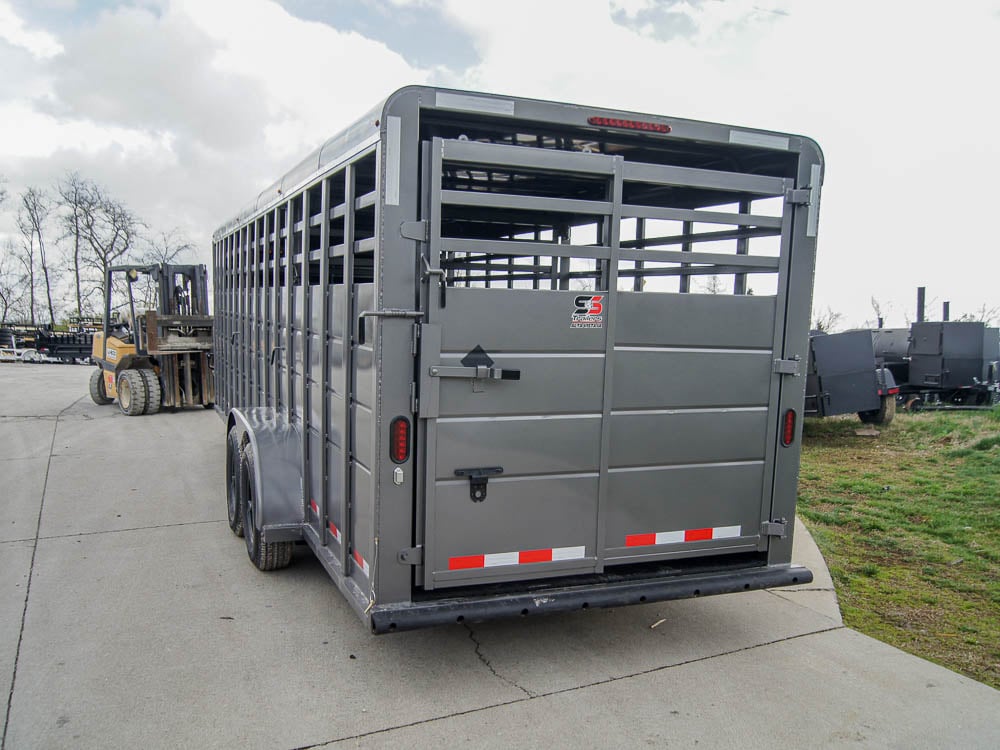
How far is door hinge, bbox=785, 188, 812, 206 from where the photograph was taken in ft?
13.2

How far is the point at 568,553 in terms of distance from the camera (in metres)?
3.81

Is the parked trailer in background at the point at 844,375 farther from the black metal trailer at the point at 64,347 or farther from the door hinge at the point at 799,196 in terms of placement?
the black metal trailer at the point at 64,347

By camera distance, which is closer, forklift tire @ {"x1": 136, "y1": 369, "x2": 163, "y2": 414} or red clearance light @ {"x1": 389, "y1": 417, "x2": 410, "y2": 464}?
red clearance light @ {"x1": 389, "y1": 417, "x2": 410, "y2": 464}

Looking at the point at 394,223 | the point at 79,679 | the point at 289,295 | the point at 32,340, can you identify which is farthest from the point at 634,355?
the point at 32,340

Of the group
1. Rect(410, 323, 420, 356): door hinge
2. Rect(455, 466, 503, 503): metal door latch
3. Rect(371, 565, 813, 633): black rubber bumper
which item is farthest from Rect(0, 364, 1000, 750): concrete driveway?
Rect(410, 323, 420, 356): door hinge

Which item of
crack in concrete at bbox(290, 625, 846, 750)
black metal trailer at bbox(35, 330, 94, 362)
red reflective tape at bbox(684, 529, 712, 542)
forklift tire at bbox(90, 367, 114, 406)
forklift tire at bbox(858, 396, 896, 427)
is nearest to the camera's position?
crack in concrete at bbox(290, 625, 846, 750)

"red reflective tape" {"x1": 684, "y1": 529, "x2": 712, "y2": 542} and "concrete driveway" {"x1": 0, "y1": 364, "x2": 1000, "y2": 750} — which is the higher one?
"red reflective tape" {"x1": 684, "y1": 529, "x2": 712, "y2": 542}

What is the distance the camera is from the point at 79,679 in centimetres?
373

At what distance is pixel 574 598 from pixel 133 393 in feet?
36.1

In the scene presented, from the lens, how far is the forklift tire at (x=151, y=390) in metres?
12.6

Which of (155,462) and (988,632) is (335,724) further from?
(155,462)

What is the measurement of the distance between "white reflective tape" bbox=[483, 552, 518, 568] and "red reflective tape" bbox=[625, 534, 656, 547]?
2.09 ft

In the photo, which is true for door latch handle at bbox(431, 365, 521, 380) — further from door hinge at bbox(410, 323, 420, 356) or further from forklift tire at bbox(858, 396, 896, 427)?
forklift tire at bbox(858, 396, 896, 427)

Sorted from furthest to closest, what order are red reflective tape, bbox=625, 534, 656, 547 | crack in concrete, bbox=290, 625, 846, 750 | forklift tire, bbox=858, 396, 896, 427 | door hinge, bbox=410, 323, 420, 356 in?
1. forklift tire, bbox=858, 396, 896, 427
2. red reflective tape, bbox=625, 534, 656, 547
3. door hinge, bbox=410, 323, 420, 356
4. crack in concrete, bbox=290, 625, 846, 750
